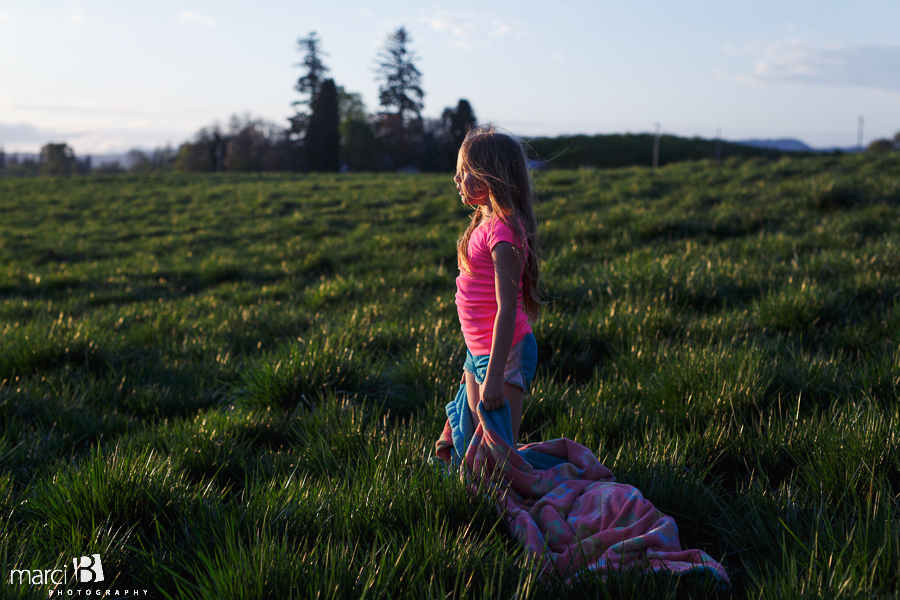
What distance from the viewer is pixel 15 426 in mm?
3021

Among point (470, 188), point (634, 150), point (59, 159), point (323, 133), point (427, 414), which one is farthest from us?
point (59, 159)

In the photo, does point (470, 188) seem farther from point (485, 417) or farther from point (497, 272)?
point (485, 417)

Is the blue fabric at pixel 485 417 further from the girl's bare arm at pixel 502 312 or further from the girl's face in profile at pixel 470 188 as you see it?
the girl's face in profile at pixel 470 188

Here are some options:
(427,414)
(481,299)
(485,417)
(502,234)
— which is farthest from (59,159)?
(485,417)

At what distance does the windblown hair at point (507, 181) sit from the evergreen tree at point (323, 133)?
164 feet

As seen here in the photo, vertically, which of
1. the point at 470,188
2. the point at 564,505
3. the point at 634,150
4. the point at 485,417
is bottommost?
the point at 564,505

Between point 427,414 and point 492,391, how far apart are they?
2.90 feet

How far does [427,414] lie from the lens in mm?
3029

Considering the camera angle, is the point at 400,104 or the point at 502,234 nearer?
the point at 502,234

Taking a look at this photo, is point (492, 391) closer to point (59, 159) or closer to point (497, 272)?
point (497, 272)

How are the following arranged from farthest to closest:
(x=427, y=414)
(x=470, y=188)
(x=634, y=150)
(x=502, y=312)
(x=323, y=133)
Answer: (x=323, y=133)
(x=634, y=150)
(x=427, y=414)
(x=470, y=188)
(x=502, y=312)

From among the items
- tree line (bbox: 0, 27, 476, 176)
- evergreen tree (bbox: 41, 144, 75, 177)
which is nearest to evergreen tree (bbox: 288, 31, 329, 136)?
tree line (bbox: 0, 27, 476, 176)

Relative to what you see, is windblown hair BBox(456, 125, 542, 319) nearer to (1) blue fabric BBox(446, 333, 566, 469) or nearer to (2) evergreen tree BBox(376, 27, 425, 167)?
(1) blue fabric BBox(446, 333, 566, 469)

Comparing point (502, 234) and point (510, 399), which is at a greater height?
point (502, 234)
